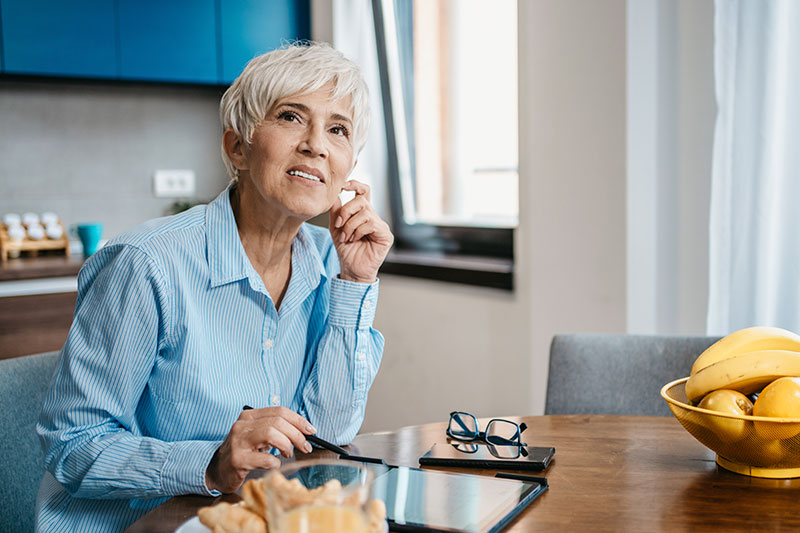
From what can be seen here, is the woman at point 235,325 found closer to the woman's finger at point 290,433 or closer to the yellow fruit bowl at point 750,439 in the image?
the woman's finger at point 290,433

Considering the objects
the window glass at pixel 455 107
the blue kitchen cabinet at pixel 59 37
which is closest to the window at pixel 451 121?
the window glass at pixel 455 107

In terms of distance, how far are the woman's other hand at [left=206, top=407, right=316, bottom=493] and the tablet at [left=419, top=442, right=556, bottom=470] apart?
0.69 ft

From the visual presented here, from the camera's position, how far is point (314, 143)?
1.39 metres

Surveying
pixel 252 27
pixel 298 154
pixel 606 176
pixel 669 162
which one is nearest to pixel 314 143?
pixel 298 154

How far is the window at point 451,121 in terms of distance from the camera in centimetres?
292

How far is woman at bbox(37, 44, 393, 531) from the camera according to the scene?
112 centimetres

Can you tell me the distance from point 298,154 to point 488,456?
1.98ft

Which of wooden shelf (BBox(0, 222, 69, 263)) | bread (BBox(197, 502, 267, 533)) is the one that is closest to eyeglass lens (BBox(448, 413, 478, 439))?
bread (BBox(197, 502, 267, 533))

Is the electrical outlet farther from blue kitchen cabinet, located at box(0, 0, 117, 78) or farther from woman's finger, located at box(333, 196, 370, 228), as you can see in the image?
woman's finger, located at box(333, 196, 370, 228)

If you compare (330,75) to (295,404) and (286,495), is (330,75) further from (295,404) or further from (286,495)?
(286,495)

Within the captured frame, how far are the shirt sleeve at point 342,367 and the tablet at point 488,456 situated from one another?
0.20 meters

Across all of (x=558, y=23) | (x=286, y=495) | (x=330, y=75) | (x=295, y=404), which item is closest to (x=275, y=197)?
(x=330, y=75)

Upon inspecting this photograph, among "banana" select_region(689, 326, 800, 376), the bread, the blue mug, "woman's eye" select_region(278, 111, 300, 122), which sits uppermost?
"woman's eye" select_region(278, 111, 300, 122)

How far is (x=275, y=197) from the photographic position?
1375 millimetres
